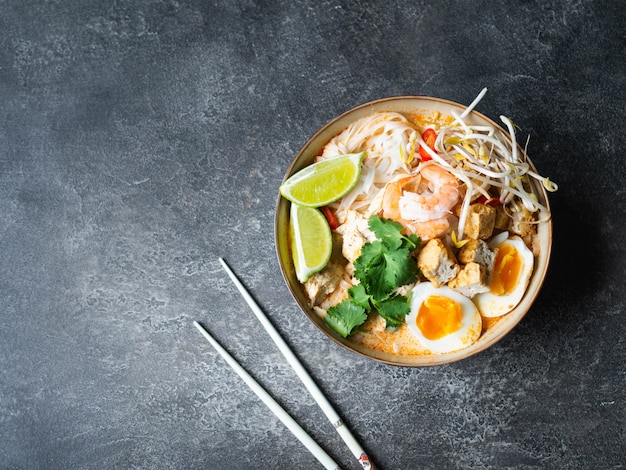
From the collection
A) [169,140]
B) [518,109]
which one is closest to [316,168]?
[169,140]

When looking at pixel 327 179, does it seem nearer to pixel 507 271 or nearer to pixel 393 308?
pixel 393 308

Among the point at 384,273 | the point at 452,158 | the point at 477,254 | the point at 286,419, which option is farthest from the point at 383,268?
the point at 286,419

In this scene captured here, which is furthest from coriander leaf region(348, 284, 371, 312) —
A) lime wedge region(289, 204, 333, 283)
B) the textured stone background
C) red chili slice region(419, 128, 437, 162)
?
red chili slice region(419, 128, 437, 162)

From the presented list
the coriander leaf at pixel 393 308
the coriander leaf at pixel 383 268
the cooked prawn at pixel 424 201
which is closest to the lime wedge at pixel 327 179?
the cooked prawn at pixel 424 201

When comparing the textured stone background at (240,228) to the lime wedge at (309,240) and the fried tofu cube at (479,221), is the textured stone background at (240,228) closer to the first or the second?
the lime wedge at (309,240)

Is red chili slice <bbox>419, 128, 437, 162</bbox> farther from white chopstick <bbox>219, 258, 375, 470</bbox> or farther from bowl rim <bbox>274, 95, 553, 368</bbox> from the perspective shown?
white chopstick <bbox>219, 258, 375, 470</bbox>

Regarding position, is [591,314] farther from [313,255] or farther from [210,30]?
[210,30]
